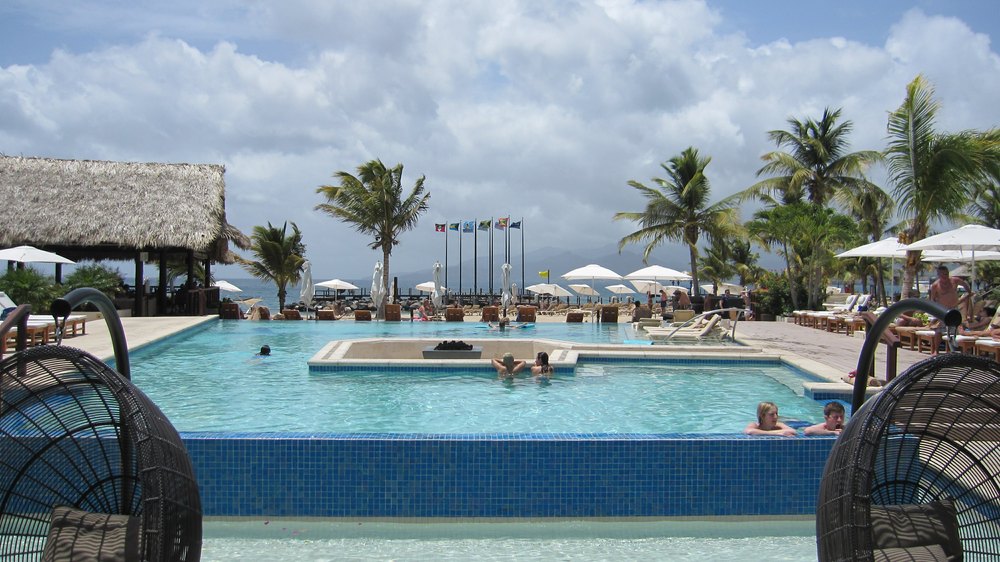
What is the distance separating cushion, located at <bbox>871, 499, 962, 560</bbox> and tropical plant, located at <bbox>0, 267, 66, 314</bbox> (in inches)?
592

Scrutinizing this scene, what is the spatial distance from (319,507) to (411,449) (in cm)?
75

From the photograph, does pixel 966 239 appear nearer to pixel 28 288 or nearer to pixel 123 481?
pixel 123 481

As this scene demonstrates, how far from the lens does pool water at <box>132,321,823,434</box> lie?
801 cm

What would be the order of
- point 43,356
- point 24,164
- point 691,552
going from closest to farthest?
Answer: point 43,356
point 691,552
point 24,164

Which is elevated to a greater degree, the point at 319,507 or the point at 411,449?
the point at 411,449

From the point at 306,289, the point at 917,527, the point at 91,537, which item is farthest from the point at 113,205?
the point at 917,527

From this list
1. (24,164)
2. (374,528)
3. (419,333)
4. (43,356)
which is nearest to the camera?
(43,356)

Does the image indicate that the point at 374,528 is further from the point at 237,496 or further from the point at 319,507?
the point at 237,496

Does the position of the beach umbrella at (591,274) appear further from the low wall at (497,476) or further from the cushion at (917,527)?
the cushion at (917,527)

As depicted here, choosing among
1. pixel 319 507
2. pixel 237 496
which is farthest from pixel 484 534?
pixel 237 496

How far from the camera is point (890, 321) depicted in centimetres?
355

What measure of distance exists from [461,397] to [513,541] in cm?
435

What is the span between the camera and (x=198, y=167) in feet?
77.7

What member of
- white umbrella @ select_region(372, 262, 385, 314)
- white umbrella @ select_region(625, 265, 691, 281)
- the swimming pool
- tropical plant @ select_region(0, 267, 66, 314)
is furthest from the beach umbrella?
the swimming pool
